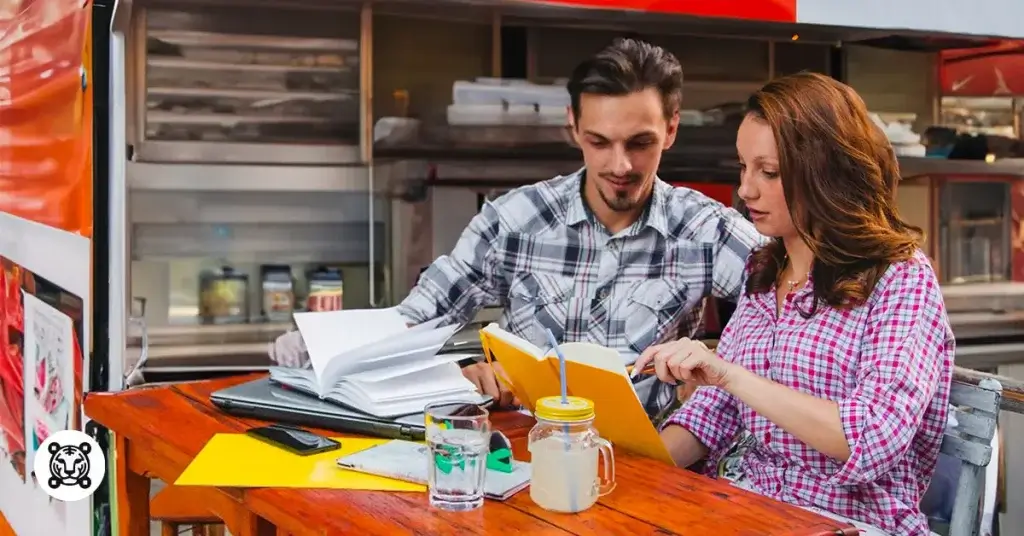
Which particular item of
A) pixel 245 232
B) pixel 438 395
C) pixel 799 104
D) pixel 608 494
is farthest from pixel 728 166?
pixel 608 494

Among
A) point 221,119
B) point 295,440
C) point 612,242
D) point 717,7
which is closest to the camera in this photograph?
point 295,440

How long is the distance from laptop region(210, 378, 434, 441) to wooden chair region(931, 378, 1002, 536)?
34.2 inches

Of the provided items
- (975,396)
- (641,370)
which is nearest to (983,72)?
(975,396)

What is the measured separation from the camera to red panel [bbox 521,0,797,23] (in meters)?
2.94

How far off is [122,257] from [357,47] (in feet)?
4.30

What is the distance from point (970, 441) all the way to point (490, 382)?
32.5 inches

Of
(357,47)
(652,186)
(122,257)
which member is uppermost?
(357,47)

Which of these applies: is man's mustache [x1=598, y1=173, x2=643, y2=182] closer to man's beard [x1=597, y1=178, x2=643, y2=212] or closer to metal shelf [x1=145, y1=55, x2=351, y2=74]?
man's beard [x1=597, y1=178, x2=643, y2=212]

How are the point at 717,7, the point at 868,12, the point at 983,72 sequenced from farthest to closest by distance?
the point at 983,72 → the point at 868,12 → the point at 717,7

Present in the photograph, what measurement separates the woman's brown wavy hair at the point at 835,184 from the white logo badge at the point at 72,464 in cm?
189

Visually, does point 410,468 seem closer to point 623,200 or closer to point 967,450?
point 967,450

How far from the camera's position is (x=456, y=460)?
126 centimetres

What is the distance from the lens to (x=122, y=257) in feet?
8.52

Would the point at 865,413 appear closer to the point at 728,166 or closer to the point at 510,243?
the point at 510,243
